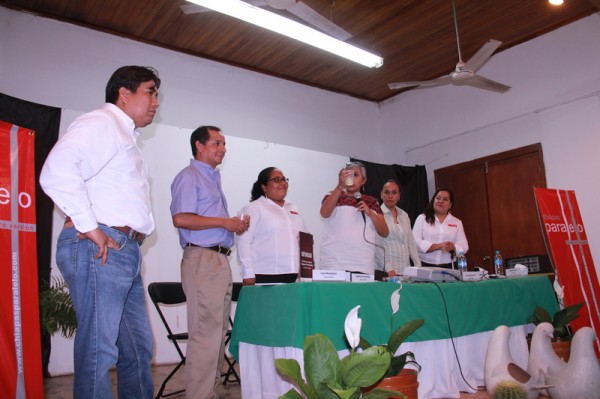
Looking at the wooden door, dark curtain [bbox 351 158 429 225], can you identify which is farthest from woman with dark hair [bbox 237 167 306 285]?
dark curtain [bbox 351 158 429 225]

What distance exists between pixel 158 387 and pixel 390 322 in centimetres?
189

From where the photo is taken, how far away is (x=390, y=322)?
214 cm

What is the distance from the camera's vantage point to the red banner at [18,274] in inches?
78.5

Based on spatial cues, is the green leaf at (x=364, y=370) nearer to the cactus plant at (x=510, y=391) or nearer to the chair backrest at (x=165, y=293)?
the cactus plant at (x=510, y=391)

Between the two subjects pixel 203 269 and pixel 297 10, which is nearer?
pixel 203 269

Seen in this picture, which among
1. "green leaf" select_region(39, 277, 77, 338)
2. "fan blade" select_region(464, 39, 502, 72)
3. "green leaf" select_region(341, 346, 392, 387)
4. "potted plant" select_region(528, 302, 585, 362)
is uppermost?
"fan blade" select_region(464, 39, 502, 72)

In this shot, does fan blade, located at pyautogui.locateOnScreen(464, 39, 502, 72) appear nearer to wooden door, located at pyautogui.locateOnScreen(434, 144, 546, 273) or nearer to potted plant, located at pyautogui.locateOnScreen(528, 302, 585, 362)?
wooden door, located at pyautogui.locateOnScreen(434, 144, 546, 273)

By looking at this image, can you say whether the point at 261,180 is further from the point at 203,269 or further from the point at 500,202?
the point at 500,202

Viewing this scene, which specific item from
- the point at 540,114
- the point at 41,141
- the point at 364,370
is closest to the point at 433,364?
the point at 364,370

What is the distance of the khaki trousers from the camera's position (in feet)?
7.32

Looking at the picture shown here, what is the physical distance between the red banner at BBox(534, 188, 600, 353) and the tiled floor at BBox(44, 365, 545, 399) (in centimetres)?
169

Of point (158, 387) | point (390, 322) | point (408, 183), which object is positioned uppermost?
point (408, 183)

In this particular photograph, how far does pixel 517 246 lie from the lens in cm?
541

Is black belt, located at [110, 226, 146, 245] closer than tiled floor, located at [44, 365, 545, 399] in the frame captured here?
Yes
